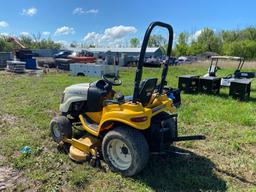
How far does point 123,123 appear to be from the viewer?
3.49 meters

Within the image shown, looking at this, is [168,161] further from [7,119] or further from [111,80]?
[7,119]

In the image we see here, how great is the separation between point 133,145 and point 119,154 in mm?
443

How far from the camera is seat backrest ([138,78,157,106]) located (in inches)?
134

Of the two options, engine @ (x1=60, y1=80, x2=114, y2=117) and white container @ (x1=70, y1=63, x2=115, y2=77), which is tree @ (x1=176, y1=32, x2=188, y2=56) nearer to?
white container @ (x1=70, y1=63, x2=115, y2=77)

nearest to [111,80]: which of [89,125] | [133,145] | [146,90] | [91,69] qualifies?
[89,125]

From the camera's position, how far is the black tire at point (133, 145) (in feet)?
10.8

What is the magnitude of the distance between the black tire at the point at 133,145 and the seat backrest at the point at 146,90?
1.35 ft

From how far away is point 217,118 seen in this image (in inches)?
249

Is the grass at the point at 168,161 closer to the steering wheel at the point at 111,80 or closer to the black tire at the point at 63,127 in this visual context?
the black tire at the point at 63,127

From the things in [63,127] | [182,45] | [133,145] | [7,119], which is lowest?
[7,119]

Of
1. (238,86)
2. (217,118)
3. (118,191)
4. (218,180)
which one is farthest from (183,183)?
(238,86)

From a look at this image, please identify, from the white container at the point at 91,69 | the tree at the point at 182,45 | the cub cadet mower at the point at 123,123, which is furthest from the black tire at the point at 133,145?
the tree at the point at 182,45

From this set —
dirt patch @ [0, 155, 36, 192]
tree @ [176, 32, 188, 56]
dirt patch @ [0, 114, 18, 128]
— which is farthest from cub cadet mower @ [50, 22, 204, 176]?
tree @ [176, 32, 188, 56]

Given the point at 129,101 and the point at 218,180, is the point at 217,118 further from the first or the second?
the point at 129,101
